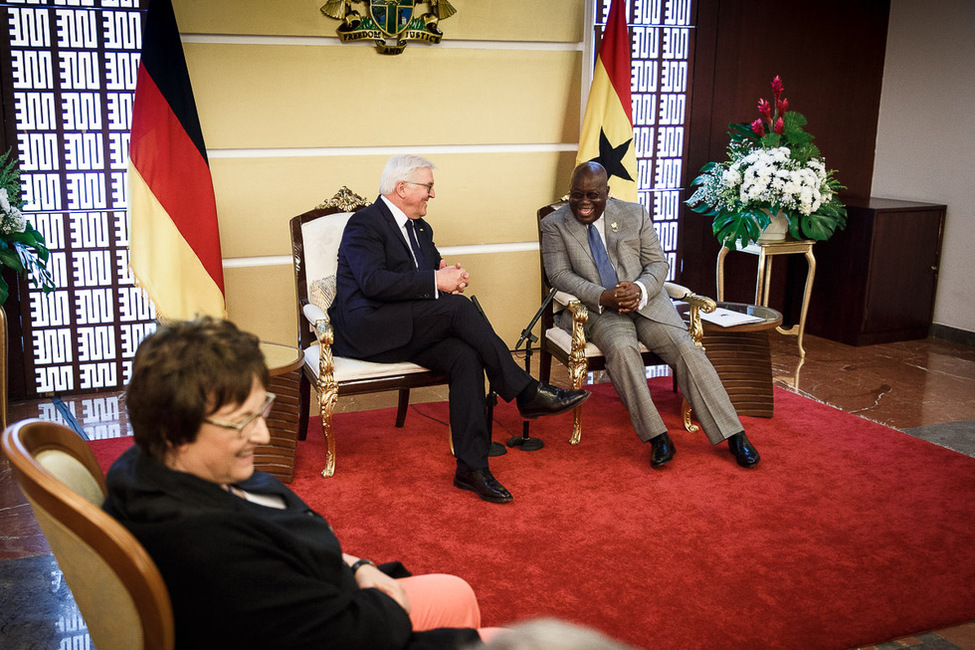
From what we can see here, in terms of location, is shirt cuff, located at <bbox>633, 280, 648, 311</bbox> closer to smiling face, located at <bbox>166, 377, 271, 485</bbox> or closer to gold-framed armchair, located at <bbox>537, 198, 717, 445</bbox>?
gold-framed armchair, located at <bbox>537, 198, 717, 445</bbox>

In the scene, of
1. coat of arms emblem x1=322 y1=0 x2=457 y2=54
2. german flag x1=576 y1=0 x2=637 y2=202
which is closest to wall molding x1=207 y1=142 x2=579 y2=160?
german flag x1=576 y1=0 x2=637 y2=202

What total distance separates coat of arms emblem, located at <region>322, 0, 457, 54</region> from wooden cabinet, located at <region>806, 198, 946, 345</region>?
308 cm

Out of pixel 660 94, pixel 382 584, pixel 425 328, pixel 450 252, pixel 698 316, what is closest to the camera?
pixel 382 584

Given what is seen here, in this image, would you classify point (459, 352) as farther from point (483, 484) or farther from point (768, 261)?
point (768, 261)

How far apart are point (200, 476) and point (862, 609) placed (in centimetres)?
214

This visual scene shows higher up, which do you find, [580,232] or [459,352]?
[580,232]

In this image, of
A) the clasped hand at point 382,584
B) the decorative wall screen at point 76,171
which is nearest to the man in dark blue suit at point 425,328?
the decorative wall screen at point 76,171

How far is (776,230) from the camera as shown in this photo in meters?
5.49

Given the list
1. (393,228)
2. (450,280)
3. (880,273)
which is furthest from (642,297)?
(880,273)

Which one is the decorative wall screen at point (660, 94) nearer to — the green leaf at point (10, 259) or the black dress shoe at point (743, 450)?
the black dress shoe at point (743, 450)

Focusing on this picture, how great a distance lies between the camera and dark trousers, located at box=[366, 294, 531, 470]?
11.9ft

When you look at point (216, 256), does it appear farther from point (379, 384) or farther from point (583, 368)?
point (583, 368)

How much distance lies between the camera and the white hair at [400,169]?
12.6 feet

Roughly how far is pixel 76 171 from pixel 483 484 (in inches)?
111
